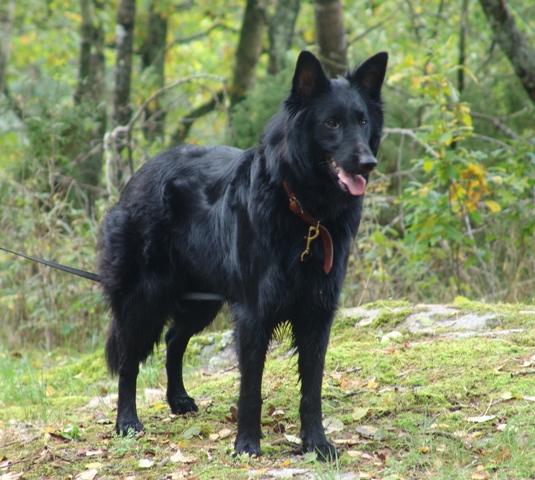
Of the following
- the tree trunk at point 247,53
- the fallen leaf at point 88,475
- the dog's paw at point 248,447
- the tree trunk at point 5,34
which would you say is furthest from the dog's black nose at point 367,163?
the tree trunk at point 247,53

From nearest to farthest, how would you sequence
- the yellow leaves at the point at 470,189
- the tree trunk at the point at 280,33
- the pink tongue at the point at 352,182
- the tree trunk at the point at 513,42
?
the pink tongue at the point at 352,182 → the yellow leaves at the point at 470,189 → the tree trunk at the point at 513,42 → the tree trunk at the point at 280,33

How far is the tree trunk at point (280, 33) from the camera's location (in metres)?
11.2

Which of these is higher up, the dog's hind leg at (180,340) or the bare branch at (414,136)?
the bare branch at (414,136)

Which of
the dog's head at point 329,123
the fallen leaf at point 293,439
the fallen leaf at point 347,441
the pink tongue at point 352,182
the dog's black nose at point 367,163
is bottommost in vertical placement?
the fallen leaf at point 293,439

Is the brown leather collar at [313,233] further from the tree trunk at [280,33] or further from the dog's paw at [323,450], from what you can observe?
the tree trunk at [280,33]

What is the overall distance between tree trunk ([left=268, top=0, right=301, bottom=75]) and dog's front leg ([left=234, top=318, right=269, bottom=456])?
27.0 feet

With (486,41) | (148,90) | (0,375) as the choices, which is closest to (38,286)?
(0,375)

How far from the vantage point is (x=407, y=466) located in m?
3.12

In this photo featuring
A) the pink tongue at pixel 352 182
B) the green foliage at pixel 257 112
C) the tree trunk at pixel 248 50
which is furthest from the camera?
the tree trunk at pixel 248 50

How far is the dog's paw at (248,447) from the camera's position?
3.42 metres

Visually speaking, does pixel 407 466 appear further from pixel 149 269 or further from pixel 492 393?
pixel 149 269

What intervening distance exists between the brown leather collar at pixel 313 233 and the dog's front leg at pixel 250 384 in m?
0.44

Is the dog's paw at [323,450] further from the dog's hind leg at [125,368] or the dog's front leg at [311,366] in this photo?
the dog's hind leg at [125,368]

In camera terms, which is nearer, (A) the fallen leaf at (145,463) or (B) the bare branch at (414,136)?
(A) the fallen leaf at (145,463)
